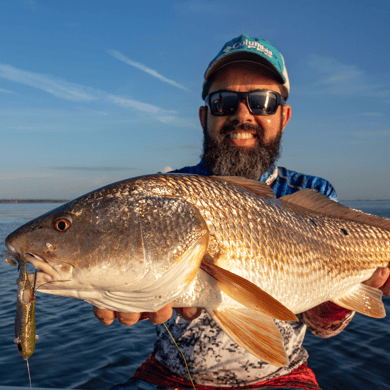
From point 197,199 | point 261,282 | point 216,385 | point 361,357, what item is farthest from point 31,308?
point 361,357

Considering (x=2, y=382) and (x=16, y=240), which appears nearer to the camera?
(x=16, y=240)

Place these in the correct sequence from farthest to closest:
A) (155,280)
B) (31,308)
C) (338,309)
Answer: (338,309) < (155,280) < (31,308)

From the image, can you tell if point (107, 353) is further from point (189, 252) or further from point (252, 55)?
point (252, 55)

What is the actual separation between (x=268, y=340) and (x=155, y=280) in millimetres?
796

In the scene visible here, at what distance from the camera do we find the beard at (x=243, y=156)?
373cm

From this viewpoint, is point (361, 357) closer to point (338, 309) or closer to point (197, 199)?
point (338, 309)

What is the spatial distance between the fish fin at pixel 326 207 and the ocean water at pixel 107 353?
12.4 feet

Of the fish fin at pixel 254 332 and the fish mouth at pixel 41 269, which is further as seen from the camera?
the fish fin at pixel 254 332

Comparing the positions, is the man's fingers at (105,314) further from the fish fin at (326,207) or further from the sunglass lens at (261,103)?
the sunglass lens at (261,103)

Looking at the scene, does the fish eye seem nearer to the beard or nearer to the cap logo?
the beard

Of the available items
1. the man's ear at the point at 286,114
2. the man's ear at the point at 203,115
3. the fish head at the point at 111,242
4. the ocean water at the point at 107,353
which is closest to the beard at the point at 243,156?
the man's ear at the point at 286,114

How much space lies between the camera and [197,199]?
6.73 feet

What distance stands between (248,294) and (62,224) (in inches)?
43.1

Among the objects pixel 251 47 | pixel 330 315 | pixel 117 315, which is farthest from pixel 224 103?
pixel 117 315
